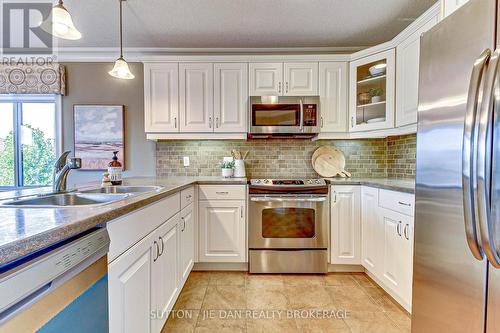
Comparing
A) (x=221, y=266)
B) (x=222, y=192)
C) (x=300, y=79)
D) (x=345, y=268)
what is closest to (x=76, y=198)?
(x=222, y=192)

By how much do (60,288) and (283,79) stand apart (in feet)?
8.35

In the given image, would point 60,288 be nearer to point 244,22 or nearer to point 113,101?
point 244,22

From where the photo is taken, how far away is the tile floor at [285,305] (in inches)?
67.3

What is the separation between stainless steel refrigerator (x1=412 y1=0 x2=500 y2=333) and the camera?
0.79m

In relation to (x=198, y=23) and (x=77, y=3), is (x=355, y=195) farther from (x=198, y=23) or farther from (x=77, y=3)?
(x=77, y=3)

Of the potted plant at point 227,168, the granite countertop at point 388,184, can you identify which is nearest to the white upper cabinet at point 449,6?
the granite countertop at point 388,184

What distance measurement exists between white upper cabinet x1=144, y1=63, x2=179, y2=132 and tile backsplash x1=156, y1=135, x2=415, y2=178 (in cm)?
34

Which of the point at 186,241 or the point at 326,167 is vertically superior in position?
the point at 326,167

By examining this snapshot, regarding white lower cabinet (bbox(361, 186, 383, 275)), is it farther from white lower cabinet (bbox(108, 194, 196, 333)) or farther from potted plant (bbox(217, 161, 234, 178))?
white lower cabinet (bbox(108, 194, 196, 333))

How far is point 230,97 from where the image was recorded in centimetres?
271

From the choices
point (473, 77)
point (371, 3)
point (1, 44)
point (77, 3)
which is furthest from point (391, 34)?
point (1, 44)

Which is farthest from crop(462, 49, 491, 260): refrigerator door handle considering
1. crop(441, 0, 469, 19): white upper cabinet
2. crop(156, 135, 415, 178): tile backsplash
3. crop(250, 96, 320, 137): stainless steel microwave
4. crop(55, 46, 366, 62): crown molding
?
crop(55, 46, 366, 62): crown molding

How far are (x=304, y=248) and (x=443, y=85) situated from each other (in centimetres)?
183

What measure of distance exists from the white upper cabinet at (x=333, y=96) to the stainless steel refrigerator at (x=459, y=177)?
1.54 meters
